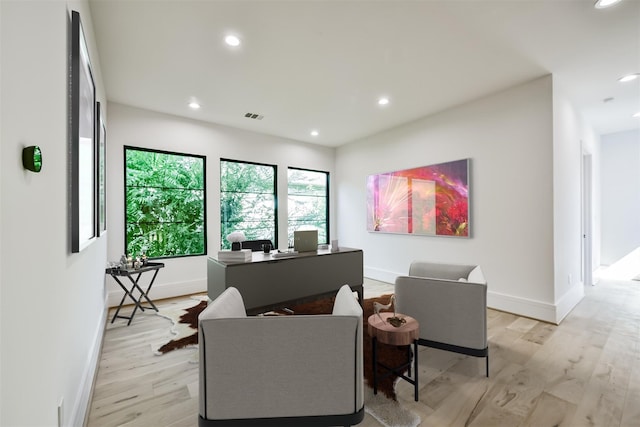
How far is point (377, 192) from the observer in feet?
18.7

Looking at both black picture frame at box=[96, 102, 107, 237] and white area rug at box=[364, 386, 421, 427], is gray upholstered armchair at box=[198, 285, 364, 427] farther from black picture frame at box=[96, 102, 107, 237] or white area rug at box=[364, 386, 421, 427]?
black picture frame at box=[96, 102, 107, 237]

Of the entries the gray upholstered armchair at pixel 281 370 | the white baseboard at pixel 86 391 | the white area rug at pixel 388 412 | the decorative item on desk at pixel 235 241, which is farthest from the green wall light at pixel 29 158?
the white area rug at pixel 388 412

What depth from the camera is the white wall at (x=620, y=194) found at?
5.86m

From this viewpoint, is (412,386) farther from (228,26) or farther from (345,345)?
(228,26)

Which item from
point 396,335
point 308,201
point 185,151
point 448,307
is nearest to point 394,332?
point 396,335

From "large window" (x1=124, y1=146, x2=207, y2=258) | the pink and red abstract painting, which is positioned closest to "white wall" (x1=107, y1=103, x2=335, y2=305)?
"large window" (x1=124, y1=146, x2=207, y2=258)

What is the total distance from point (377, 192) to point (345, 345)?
4.46m

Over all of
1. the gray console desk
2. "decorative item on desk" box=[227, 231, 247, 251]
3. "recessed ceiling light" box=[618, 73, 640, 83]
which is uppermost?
"recessed ceiling light" box=[618, 73, 640, 83]

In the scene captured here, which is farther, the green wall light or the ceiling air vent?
the ceiling air vent

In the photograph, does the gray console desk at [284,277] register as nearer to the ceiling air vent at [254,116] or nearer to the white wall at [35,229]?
the white wall at [35,229]

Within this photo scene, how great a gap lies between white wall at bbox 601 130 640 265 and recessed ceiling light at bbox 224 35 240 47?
767cm

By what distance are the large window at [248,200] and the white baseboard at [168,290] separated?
779mm

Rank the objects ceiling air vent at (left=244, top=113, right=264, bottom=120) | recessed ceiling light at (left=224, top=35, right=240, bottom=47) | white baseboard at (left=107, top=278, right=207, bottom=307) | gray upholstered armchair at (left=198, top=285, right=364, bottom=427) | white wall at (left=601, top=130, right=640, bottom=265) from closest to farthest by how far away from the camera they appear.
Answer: gray upholstered armchair at (left=198, top=285, right=364, bottom=427) → recessed ceiling light at (left=224, top=35, right=240, bottom=47) → white baseboard at (left=107, top=278, right=207, bottom=307) → ceiling air vent at (left=244, top=113, right=264, bottom=120) → white wall at (left=601, top=130, right=640, bottom=265)

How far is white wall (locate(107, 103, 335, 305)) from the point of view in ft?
13.6
